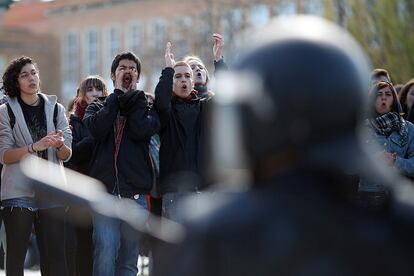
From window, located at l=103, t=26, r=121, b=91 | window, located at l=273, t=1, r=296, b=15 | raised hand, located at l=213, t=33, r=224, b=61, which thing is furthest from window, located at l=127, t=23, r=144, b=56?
raised hand, located at l=213, t=33, r=224, b=61

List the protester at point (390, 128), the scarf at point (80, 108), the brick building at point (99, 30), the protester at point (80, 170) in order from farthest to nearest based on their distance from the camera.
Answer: the brick building at point (99, 30) → the scarf at point (80, 108) → the protester at point (390, 128) → the protester at point (80, 170)

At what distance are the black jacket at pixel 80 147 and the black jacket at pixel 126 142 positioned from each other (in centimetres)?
20

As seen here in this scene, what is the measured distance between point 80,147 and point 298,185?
22.5 feet

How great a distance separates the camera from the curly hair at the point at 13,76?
28.5 feet

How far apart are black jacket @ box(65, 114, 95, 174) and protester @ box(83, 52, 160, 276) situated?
174mm

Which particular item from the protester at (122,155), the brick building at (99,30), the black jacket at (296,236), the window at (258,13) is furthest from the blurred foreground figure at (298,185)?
the brick building at (99,30)

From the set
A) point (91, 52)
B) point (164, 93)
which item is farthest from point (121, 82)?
point (91, 52)

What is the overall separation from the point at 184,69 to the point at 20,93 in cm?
136

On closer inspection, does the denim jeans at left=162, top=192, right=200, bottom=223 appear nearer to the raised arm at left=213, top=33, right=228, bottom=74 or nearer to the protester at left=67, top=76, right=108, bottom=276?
the protester at left=67, top=76, right=108, bottom=276

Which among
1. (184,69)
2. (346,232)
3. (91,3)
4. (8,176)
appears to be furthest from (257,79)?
(91,3)

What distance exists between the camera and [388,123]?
968 centimetres

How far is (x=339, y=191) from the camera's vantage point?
2418 millimetres

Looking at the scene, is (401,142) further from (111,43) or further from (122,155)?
(111,43)

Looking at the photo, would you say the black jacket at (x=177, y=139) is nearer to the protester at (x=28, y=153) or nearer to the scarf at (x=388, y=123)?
the protester at (x=28, y=153)
